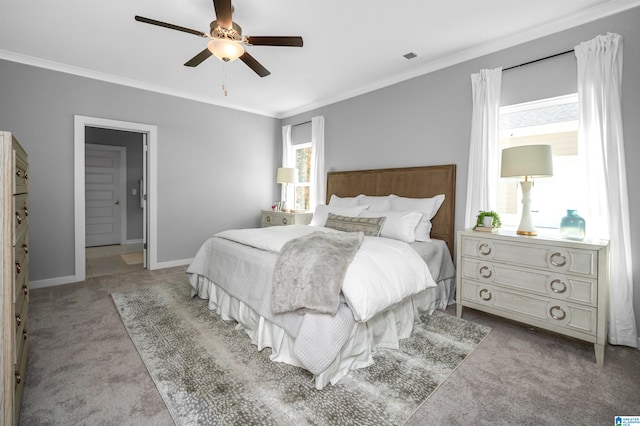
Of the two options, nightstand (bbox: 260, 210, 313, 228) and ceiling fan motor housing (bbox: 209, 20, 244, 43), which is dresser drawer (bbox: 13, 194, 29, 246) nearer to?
ceiling fan motor housing (bbox: 209, 20, 244, 43)

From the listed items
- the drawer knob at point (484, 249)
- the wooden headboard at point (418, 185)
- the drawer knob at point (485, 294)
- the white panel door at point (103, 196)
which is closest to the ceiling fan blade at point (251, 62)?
the wooden headboard at point (418, 185)

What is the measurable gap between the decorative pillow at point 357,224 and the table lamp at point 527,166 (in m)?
1.23

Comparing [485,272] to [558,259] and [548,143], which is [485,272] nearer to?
[558,259]

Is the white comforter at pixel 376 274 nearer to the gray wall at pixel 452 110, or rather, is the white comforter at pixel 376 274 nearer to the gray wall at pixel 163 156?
the gray wall at pixel 452 110

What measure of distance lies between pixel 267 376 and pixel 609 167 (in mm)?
3004

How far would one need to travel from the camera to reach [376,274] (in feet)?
6.88

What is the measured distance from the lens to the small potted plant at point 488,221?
9.01ft

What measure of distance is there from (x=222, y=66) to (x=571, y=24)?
3.50 meters

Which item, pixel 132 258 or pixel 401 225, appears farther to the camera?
pixel 132 258

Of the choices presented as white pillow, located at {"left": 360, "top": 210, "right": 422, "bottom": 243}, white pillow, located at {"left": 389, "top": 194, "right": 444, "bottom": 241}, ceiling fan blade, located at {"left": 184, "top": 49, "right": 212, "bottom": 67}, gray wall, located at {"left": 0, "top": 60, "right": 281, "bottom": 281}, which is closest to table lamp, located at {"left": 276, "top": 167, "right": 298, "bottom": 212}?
gray wall, located at {"left": 0, "top": 60, "right": 281, "bottom": 281}

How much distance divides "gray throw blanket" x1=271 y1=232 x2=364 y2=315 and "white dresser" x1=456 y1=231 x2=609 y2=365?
1.20m

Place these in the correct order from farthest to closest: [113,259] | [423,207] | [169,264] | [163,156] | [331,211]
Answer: [113,259] → [169,264] → [163,156] → [331,211] → [423,207]

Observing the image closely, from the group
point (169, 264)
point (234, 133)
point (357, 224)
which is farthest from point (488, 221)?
point (169, 264)

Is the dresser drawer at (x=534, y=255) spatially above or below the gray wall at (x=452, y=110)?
below
